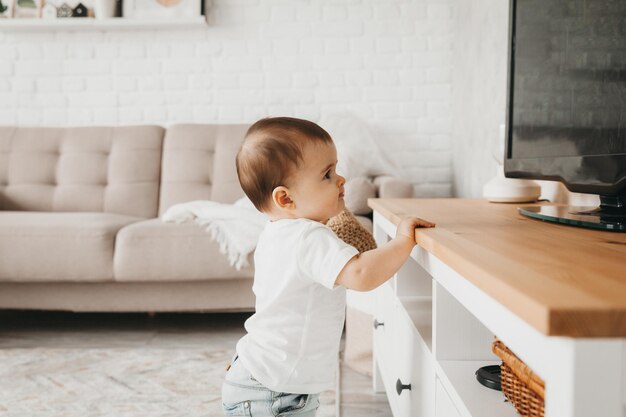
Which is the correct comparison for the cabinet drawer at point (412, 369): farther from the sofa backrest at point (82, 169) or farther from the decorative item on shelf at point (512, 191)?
the sofa backrest at point (82, 169)

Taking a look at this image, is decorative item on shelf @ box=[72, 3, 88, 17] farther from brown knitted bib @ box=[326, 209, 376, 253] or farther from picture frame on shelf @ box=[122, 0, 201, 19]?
brown knitted bib @ box=[326, 209, 376, 253]

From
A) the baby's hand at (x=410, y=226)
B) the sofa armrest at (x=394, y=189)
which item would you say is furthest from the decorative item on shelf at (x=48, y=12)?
the baby's hand at (x=410, y=226)

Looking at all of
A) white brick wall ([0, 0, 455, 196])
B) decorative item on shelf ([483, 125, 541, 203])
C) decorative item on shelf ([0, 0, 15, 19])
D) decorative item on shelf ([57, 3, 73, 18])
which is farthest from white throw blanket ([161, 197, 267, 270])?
decorative item on shelf ([0, 0, 15, 19])

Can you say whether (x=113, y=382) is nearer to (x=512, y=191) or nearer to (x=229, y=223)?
(x=229, y=223)

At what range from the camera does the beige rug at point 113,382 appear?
1.59m

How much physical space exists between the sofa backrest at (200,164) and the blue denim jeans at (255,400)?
5.80 ft

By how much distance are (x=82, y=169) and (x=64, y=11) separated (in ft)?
2.90

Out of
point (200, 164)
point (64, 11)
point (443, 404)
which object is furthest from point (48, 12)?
point (443, 404)

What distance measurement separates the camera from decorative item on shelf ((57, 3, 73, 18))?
3.01m

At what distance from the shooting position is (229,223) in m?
2.14

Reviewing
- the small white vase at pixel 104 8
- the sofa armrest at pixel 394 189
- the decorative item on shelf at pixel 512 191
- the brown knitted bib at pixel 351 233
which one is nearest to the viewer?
the brown knitted bib at pixel 351 233

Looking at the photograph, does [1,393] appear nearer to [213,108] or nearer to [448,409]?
[448,409]

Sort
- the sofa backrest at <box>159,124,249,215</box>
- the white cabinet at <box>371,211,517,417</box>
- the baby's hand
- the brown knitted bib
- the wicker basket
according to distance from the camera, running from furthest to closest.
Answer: the sofa backrest at <box>159,124,249,215</box> < the brown knitted bib < the baby's hand < the white cabinet at <box>371,211,517,417</box> < the wicker basket

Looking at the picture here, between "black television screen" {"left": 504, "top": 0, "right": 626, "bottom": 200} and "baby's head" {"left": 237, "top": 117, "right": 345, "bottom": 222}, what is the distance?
0.46 meters
